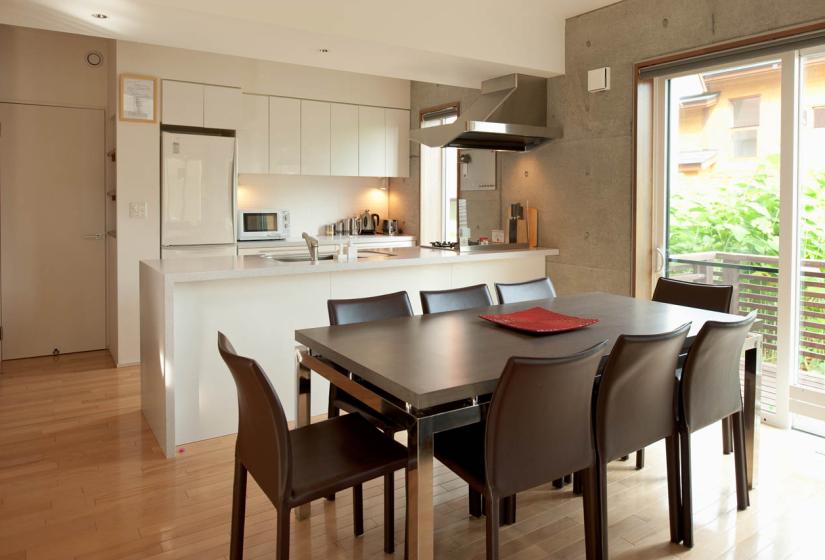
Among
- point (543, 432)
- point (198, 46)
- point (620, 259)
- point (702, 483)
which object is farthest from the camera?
point (620, 259)

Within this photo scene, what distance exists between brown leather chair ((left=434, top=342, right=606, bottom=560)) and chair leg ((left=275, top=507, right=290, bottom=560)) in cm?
53

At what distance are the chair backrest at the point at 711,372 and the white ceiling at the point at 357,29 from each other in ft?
8.71

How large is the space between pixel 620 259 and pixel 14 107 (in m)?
4.91

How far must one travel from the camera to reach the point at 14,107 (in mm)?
4973

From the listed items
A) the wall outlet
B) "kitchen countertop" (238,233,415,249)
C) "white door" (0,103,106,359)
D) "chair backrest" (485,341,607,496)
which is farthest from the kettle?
"chair backrest" (485,341,607,496)

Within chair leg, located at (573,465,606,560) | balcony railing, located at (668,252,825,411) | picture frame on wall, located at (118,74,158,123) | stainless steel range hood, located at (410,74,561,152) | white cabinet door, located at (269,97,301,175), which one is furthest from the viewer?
white cabinet door, located at (269,97,301,175)

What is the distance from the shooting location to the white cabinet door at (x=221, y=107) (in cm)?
518

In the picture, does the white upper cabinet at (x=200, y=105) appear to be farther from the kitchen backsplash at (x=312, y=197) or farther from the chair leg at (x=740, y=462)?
the chair leg at (x=740, y=462)

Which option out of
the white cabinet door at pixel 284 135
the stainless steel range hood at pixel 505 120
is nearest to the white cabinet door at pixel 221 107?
the white cabinet door at pixel 284 135

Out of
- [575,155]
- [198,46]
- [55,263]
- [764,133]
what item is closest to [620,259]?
[575,155]

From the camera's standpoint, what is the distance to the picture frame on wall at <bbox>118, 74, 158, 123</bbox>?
480cm

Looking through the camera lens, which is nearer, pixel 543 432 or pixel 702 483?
pixel 543 432

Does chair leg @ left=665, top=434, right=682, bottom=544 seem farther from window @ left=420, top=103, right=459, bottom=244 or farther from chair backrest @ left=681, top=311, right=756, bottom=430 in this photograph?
window @ left=420, top=103, right=459, bottom=244

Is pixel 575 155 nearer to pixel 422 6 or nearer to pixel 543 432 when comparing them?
pixel 422 6
